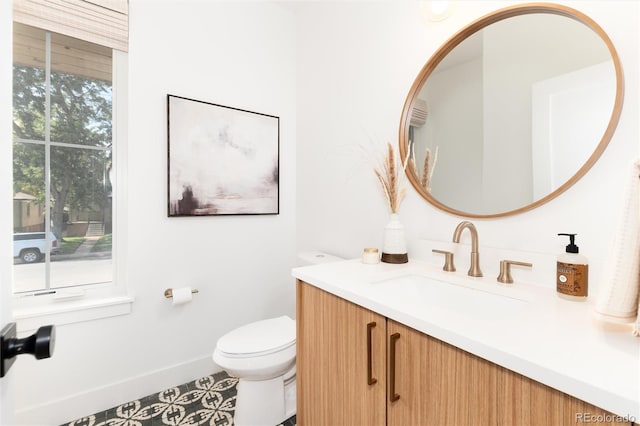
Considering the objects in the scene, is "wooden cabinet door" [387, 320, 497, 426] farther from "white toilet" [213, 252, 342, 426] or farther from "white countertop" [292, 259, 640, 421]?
"white toilet" [213, 252, 342, 426]

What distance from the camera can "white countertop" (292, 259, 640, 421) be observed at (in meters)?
0.52

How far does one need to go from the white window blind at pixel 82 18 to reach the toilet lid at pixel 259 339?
167 centimetres

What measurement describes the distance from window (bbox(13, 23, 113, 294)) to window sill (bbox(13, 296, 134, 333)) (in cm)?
11

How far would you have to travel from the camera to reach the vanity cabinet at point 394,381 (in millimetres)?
619

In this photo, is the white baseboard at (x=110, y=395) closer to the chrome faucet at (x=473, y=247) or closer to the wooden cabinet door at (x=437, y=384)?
the wooden cabinet door at (x=437, y=384)

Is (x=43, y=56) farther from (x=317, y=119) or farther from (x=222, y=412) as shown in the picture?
(x=222, y=412)

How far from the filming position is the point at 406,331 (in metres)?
0.84

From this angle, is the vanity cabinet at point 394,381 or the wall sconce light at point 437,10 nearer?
the vanity cabinet at point 394,381

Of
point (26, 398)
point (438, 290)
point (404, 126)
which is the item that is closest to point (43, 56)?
point (26, 398)

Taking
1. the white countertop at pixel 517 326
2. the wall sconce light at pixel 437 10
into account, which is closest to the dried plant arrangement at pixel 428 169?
the white countertop at pixel 517 326

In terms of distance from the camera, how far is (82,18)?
1548 mm

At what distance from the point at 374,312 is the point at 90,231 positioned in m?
1.61

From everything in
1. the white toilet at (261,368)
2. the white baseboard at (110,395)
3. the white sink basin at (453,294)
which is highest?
the white sink basin at (453,294)

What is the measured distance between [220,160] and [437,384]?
5.60 feet
